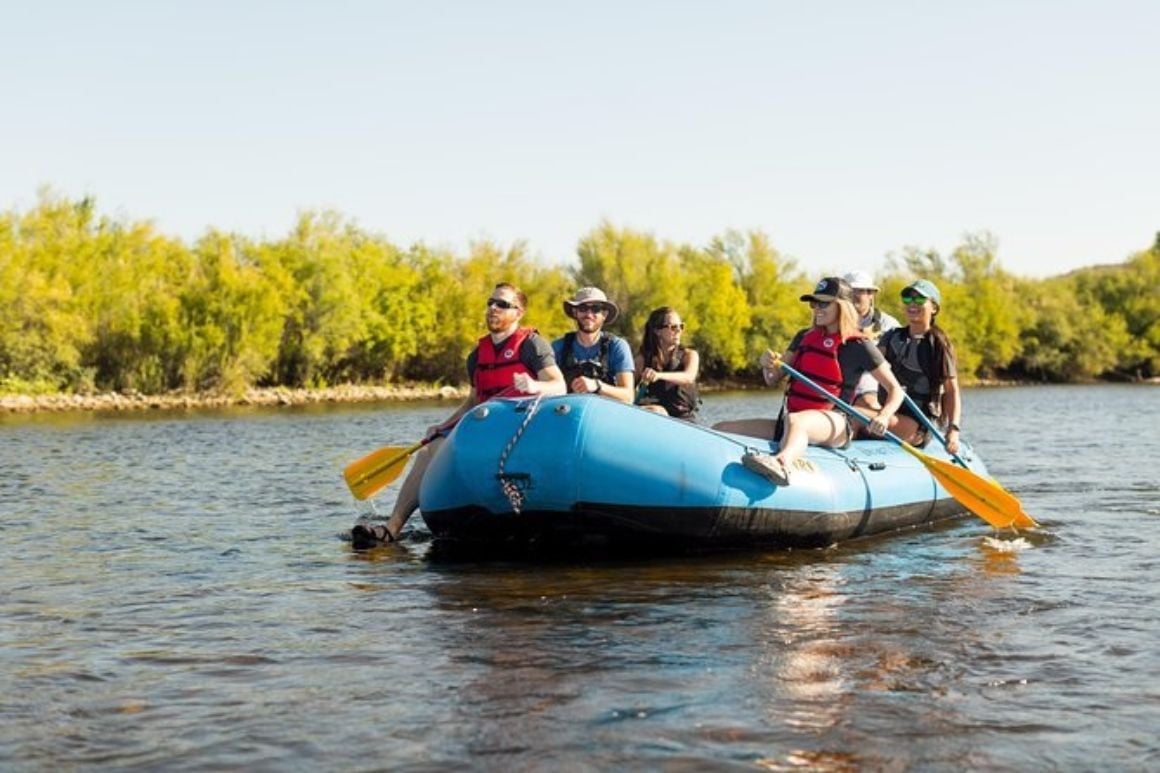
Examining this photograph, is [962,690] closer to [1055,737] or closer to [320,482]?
[1055,737]

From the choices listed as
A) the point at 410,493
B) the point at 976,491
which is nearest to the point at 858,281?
the point at 976,491

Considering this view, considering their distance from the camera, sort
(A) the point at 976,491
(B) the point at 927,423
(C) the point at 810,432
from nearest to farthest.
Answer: (C) the point at 810,432 → (A) the point at 976,491 → (B) the point at 927,423

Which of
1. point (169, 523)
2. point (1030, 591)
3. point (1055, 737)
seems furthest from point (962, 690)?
point (169, 523)

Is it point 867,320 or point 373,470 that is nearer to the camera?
point 373,470

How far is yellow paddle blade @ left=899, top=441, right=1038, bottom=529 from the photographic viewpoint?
974cm

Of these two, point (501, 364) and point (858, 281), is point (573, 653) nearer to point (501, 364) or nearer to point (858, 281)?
point (501, 364)

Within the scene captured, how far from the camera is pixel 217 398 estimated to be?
46188mm

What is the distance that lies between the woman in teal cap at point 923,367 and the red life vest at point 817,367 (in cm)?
130

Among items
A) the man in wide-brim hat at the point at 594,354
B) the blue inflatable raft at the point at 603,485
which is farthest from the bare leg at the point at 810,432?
the man in wide-brim hat at the point at 594,354

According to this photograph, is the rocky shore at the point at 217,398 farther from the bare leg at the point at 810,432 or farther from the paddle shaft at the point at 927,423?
the bare leg at the point at 810,432

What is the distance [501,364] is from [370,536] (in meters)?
1.62

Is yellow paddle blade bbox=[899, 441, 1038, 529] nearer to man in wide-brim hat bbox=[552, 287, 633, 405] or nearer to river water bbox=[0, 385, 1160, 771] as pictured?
river water bbox=[0, 385, 1160, 771]

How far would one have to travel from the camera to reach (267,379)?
52.2m

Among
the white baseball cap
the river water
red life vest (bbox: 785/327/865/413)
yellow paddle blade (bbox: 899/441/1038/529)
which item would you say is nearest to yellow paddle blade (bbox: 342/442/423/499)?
the river water
